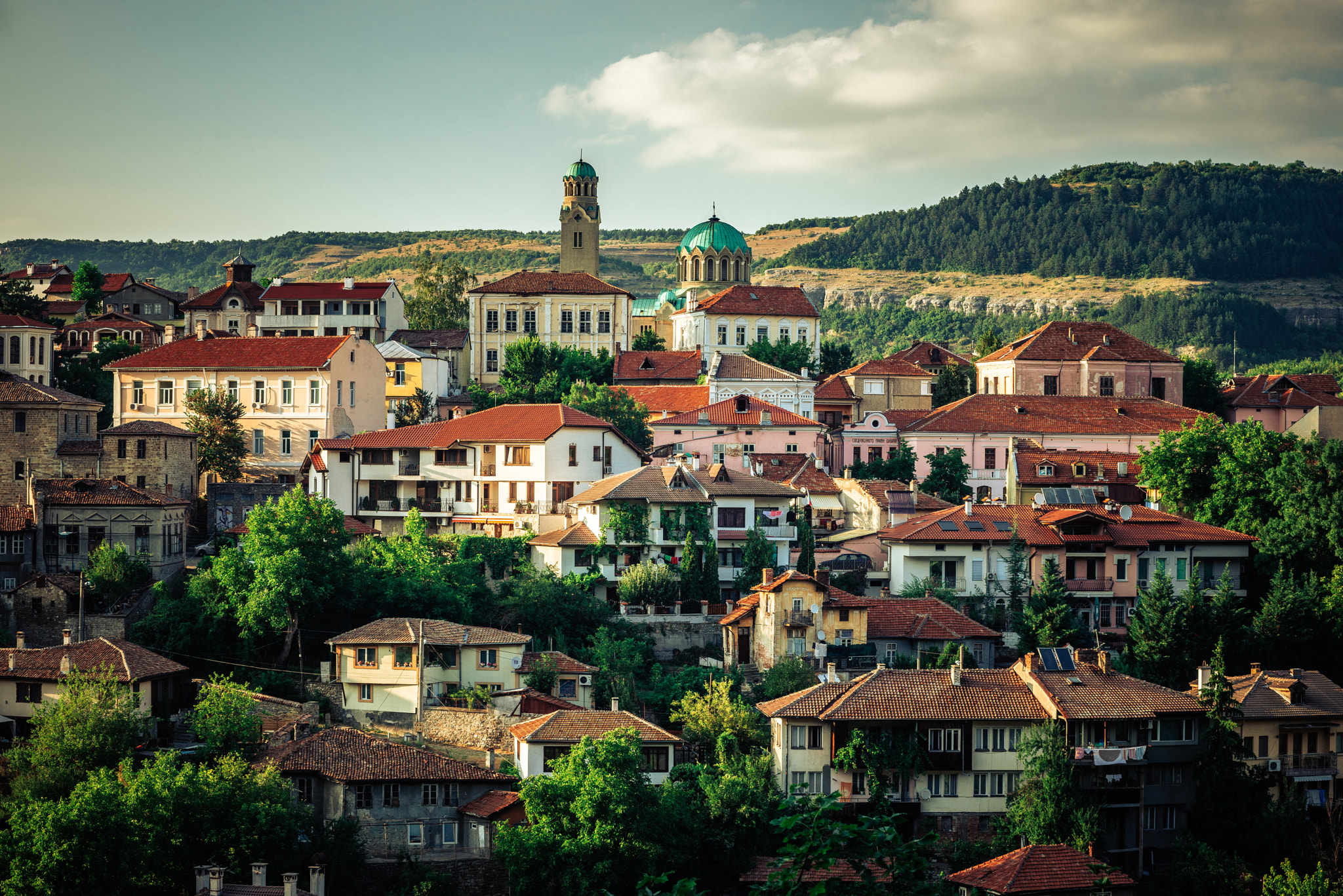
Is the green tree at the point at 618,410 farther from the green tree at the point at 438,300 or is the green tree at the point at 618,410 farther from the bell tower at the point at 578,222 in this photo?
the bell tower at the point at 578,222

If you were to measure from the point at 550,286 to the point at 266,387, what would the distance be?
23676mm

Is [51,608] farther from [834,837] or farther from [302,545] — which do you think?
[834,837]

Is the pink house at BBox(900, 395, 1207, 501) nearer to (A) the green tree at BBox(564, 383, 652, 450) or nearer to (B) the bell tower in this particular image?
(A) the green tree at BBox(564, 383, 652, 450)

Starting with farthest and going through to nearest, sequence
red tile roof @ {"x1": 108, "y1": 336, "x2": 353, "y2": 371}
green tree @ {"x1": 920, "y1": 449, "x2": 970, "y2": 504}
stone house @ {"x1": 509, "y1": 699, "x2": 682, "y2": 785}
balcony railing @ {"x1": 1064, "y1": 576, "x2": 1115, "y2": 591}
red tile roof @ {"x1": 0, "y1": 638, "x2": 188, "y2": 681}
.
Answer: green tree @ {"x1": 920, "y1": 449, "x2": 970, "y2": 504} → red tile roof @ {"x1": 108, "y1": 336, "x2": 353, "y2": 371} → balcony railing @ {"x1": 1064, "y1": 576, "x2": 1115, "y2": 591} → red tile roof @ {"x1": 0, "y1": 638, "x2": 188, "y2": 681} → stone house @ {"x1": 509, "y1": 699, "x2": 682, "y2": 785}

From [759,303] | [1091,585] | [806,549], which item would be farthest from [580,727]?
[759,303]

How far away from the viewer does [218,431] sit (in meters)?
61.2

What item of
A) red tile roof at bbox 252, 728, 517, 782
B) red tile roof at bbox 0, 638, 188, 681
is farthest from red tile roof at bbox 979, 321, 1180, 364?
red tile roof at bbox 0, 638, 188, 681

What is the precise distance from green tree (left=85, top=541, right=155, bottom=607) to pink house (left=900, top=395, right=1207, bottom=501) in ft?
113

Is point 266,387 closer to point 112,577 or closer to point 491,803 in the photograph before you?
point 112,577

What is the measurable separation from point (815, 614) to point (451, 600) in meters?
11.3

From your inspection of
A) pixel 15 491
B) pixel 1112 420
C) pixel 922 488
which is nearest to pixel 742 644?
pixel 922 488

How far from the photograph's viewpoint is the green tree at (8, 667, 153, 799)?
126 ft

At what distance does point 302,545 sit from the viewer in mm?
47844

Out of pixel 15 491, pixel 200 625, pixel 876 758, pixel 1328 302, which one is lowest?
pixel 876 758
